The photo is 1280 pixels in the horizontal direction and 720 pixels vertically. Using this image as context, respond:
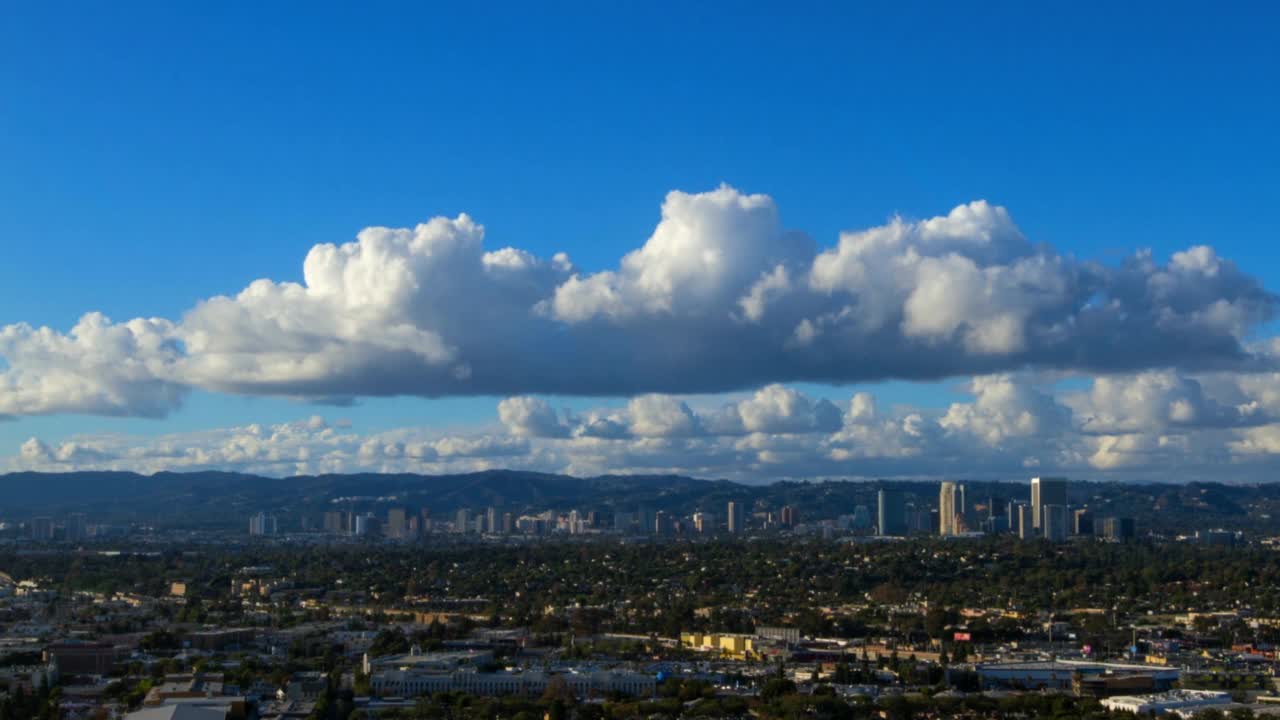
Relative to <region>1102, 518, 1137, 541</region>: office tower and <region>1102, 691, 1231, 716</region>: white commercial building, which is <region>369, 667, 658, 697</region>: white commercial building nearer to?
<region>1102, 691, 1231, 716</region>: white commercial building

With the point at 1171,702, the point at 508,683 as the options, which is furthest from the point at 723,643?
the point at 1171,702

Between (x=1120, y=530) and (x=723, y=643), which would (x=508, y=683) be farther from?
(x=1120, y=530)

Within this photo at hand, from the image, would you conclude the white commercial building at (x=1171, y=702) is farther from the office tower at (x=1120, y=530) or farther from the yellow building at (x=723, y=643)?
the office tower at (x=1120, y=530)

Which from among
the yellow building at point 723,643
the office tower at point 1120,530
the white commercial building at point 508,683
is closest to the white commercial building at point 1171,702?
the white commercial building at point 508,683

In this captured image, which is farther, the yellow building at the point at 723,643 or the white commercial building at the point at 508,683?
the yellow building at the point at 723,643

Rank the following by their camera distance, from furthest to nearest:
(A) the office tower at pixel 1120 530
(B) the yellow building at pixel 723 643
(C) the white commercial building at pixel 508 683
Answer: (A) the office tower at pixel 1120 530, (B) the yellow building at pixel 723 643, (C) the white commercial building at pixel 508 683

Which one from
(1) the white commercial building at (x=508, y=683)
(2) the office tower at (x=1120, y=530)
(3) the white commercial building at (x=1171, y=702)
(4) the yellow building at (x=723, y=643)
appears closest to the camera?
(3) the white commercial building at (x=1171, y=702)

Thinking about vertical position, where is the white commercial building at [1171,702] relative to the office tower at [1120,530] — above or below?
below

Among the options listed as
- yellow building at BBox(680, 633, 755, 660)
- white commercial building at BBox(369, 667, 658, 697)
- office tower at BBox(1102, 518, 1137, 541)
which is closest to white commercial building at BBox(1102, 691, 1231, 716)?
white commercial building at BBox(369, 667, 658, 697)

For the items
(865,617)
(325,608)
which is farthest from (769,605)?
(325,608)

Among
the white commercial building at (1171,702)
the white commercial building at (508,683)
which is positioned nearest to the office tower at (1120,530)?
the white commercial building at (1171,702)

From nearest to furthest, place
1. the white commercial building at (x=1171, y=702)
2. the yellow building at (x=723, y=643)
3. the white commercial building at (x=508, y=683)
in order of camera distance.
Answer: the white commercial building at (x=1171, y=702) → the white commercial building at (x=508, y=683) → the yellow building at (x=723, y=643)

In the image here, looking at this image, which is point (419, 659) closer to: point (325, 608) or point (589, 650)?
point (589, 650)

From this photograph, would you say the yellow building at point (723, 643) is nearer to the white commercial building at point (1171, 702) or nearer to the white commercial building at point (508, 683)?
the white commercial building at point (508, 683)
